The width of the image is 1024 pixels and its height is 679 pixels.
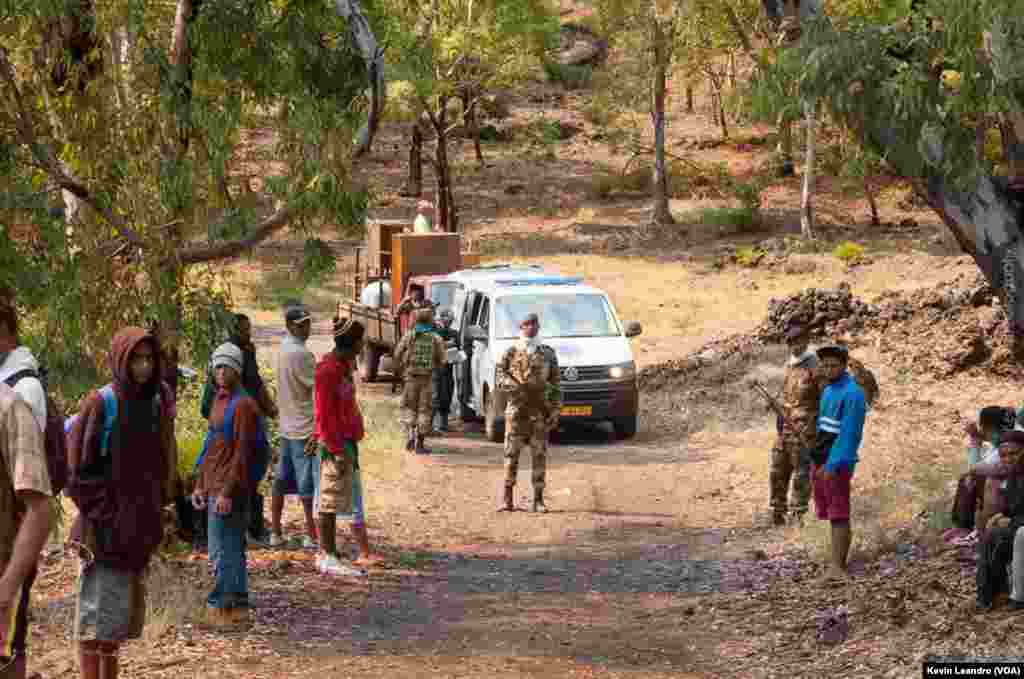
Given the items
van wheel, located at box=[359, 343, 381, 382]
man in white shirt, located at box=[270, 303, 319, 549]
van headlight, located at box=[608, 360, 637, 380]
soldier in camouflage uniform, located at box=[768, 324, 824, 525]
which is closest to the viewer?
man in white shirt, located at box=[270, 303, 319, 549]

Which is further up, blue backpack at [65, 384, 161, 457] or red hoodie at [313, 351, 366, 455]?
blue backpack at [65, 384, 161, 457]

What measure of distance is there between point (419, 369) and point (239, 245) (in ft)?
24.9

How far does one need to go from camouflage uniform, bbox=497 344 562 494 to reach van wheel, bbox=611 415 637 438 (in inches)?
182

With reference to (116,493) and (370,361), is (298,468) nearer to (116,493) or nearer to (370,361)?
(116,493)

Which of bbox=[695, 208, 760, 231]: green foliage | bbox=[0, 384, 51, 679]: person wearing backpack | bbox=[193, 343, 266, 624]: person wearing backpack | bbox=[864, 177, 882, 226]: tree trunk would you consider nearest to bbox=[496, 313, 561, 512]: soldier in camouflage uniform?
bbox=[193, 343, 266, 624]: person wearing backpack

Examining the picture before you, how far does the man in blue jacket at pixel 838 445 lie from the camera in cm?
1041

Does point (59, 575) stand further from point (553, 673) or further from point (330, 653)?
point (553, 673)

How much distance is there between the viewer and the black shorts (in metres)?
5.22

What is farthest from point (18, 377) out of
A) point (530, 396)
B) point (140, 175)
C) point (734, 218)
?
point (734, 218)

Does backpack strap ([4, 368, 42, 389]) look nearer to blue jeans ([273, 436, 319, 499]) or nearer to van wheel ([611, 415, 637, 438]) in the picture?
blue jeans ([273, 436, 319, 499])

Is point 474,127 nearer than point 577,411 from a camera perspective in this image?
No

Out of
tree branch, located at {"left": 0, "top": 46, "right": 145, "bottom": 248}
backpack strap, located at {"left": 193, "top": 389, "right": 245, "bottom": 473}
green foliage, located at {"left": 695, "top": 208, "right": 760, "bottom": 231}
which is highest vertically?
tree branch, located at {"left": 0, "top": 46, "right": 145, "bottom": 248}

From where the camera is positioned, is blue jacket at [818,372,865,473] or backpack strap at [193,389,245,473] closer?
backpack strap at [193,389,245,473]

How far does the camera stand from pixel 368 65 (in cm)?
1102
